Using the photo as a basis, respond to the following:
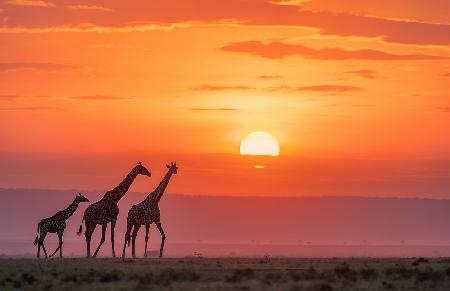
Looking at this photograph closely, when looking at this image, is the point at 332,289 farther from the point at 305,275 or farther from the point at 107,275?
the point at 107,275

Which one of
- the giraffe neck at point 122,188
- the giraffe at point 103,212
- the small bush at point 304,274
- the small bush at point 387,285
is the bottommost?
the small bush at point 387,285

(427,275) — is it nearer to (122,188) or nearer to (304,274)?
(304,274)

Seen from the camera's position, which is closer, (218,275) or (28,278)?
(28,278)

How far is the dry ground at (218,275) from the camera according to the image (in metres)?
54.2

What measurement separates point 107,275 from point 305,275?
32.0 ft

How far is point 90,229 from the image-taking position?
7556cm

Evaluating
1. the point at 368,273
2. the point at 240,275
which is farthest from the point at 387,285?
the point at 240,275

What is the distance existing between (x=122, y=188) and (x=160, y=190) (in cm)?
272

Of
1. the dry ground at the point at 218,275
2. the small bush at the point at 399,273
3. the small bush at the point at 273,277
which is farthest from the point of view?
the small bush at the point at 399,273

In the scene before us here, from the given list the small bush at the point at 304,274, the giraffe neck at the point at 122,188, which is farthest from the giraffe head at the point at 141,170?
the small bush at the point at 304,274

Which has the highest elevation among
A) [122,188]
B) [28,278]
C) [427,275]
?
[122,188]

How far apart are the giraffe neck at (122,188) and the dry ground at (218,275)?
17.9 ft

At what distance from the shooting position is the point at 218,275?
59.5 metres

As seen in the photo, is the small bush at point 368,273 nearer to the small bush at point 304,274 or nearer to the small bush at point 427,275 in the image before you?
the small bush at point 427,275
